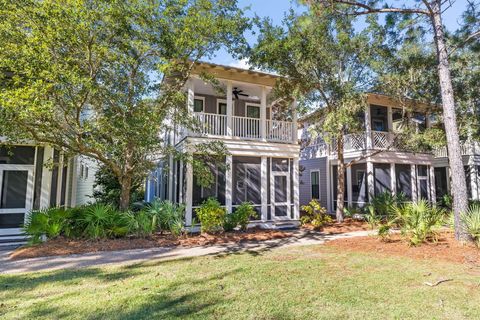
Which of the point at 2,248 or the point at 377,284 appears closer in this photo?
the point at 377,284

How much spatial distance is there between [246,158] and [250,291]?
785 cm

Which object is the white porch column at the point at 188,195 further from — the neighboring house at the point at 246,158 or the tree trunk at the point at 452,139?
the tree trunk at the point at 452,139

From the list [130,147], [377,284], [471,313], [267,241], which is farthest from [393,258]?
[130,147]

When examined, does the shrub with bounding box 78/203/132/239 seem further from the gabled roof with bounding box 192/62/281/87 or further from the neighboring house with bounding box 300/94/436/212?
the neighboring house with bounding box 300/94/436/212

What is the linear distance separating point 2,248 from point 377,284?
9.76 metres

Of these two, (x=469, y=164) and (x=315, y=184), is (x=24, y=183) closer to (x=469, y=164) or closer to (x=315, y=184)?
(x=315, y=184)

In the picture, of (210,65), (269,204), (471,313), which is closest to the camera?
(471,313)

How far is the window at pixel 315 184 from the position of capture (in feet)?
60.3

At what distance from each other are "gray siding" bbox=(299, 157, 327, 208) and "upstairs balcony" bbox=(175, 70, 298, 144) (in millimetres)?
5084

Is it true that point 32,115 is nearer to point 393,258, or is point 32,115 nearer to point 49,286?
point 49,286

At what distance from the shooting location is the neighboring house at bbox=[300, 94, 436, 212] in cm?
1522

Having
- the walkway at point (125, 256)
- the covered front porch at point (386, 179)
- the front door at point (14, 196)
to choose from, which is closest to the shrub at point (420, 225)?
the walkway at point (125, 256)

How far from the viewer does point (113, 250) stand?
7902 mm

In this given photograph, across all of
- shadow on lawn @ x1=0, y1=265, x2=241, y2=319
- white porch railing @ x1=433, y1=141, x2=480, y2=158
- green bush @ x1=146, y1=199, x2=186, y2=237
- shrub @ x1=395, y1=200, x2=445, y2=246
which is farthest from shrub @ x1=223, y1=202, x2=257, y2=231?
white porch railing @ x1=433, y1=141, x2=480, y2=158
